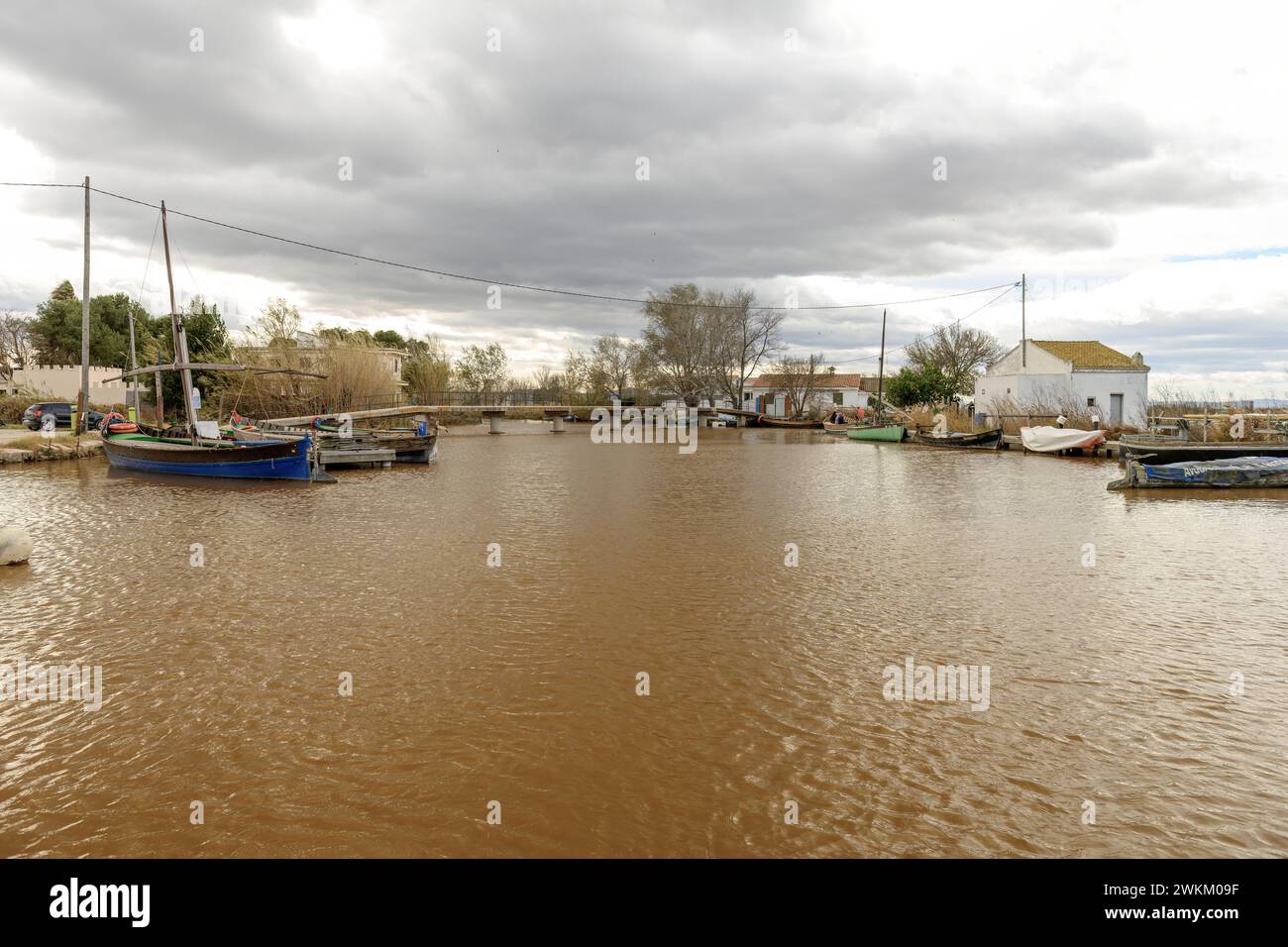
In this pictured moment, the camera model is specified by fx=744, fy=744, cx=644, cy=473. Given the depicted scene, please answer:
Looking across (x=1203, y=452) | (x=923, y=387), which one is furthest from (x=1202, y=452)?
(x=923, y=387)

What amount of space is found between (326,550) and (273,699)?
6.58m

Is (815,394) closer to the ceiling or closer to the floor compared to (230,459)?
closer to the ceiling

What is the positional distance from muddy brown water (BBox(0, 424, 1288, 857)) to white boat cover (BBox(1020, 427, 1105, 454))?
2043 centimetres

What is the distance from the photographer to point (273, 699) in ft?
20.2

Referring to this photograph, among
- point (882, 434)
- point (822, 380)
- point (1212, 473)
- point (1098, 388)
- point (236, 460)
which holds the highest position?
point (822, 380)

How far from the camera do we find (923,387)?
61.0m

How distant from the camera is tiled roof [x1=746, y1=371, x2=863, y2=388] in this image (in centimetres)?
8694

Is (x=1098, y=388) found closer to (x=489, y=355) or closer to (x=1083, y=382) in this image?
(x=1083, y=382)

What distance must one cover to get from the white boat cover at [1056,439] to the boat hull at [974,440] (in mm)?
2662

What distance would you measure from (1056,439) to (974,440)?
586cm

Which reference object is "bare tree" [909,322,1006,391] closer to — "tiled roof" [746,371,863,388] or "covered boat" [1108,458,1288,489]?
"tiled roof" [746,371,863,388]

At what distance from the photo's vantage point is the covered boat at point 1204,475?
66.1 feet
